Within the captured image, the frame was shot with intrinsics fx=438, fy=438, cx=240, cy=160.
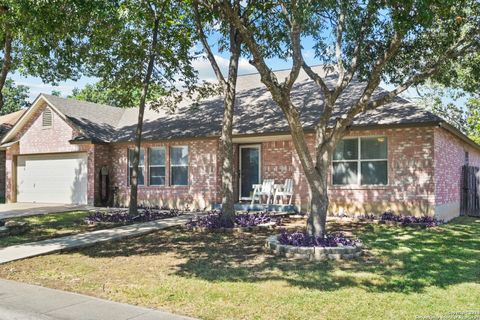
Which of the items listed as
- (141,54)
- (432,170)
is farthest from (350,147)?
(141,54)

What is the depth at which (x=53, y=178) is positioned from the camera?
21922 mm

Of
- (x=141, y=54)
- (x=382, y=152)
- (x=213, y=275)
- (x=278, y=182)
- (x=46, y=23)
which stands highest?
(x=141, y=54)

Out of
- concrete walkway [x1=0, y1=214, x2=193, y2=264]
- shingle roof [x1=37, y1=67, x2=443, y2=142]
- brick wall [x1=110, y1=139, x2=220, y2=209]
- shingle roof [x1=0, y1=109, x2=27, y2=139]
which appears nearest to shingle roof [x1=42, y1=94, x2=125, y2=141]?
shingle roof [x1=37, y1=67, x2=443, y2=142]

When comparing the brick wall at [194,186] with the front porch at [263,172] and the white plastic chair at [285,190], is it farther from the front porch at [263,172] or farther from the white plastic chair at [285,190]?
the white plastic chair at [285,190]

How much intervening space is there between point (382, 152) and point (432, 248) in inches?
207

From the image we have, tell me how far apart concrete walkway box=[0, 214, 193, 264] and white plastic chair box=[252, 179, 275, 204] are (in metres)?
3.79

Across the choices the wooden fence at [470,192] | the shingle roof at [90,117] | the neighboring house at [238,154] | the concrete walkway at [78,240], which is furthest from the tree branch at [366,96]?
the shingle roof at [90,117]

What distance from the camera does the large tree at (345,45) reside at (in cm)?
855

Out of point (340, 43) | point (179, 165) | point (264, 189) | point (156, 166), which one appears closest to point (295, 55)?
point (340, 43)

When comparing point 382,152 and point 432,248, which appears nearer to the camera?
point 432,248

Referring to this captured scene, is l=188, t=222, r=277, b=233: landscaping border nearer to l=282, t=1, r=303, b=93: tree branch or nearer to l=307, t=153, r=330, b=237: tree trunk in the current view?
l=307, t=153, r=330, b=237: tree trunk

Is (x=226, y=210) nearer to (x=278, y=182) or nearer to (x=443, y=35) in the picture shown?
(x=278, y=182)

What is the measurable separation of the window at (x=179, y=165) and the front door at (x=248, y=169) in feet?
7.61

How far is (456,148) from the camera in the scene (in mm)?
16688
